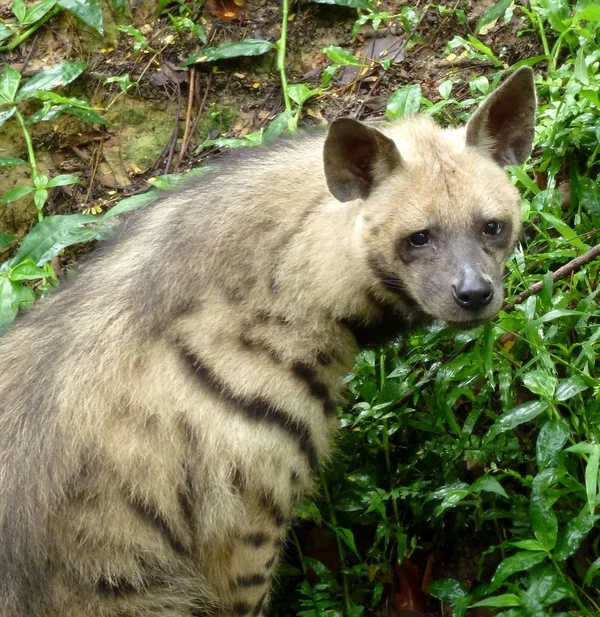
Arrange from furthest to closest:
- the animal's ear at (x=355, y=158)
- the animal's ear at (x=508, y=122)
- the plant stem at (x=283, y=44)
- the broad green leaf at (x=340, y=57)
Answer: the plant stem at (x=283, y=44) < the broad green leaf at (x=340, y=57) < the animal's ear at (x=508, y=122) < the animal's ear at (x=355, y=158)

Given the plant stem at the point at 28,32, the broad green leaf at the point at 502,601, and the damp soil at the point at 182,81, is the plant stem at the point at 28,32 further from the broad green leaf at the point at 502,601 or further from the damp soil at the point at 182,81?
the broad green leaf at the point at 502,601

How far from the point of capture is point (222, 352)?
3328 millimetres

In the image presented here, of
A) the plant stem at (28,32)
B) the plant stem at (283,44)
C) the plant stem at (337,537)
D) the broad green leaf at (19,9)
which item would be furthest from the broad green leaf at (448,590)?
the plant stem at (28,32)

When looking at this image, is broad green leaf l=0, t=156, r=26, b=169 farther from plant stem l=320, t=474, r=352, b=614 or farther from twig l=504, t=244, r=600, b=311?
twig l=504, t=244, r=600, b=311

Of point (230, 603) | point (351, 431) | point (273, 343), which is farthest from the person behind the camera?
point (351, 431)

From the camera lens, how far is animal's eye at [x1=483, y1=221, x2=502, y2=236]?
3.18 m

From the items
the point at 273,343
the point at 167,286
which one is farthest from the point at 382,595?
the point at 167,286

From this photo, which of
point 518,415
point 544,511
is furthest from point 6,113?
point 544,511

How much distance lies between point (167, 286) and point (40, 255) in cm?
159

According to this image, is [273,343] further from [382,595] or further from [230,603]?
[382,595]

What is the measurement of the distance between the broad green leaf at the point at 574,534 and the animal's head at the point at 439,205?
82cm

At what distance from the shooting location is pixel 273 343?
334 centimetres

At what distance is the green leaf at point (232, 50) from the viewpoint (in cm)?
562

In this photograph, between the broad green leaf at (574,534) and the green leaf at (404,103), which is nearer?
the broad green leaf at (574,534)
